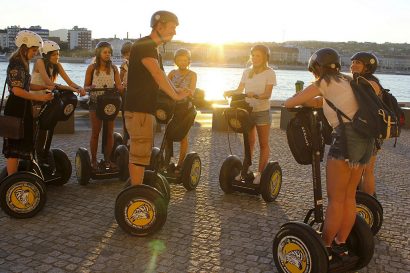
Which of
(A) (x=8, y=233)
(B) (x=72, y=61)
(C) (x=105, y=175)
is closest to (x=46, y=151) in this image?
(C) (x=105, y=175)

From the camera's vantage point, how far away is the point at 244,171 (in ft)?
20.0

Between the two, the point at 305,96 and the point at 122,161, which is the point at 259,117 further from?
the point at 305,96

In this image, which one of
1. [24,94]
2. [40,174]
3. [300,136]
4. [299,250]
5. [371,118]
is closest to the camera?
[371,118]

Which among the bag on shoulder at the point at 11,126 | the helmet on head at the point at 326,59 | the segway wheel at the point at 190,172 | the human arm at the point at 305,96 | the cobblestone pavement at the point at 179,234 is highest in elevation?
the helmet on head at the point at 326,59

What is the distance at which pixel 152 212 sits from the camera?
4.52 metres

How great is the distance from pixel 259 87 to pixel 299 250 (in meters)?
2.61

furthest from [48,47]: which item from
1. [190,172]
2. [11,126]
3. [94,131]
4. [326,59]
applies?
[326,59]

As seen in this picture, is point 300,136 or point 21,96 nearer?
point 300,136

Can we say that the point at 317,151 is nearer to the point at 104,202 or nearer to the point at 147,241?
the point at 147,241

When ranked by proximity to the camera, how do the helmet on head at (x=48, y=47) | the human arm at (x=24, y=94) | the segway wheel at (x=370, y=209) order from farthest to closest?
the helmet on head at (x=48, y=47)
the human arm at (x=24, y=94)
the segway wheel at (x=370, y=209)

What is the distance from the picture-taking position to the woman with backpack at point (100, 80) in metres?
6.33

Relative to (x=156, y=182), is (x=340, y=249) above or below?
below

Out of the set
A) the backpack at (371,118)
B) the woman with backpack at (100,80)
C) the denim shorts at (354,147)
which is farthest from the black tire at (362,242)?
the woman with backpack at (100,80)

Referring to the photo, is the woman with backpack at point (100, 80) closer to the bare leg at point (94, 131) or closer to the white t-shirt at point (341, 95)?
the bare leg at point (94, 131)
